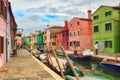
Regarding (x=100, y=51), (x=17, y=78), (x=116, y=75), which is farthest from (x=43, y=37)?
(x=17, y=78)

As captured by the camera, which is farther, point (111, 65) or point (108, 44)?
point (108, 44)

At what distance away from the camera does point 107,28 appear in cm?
3869

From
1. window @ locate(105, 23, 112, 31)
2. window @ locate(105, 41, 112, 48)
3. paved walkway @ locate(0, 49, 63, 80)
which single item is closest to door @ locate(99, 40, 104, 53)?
window @ locate(105, 41, 112, 48)

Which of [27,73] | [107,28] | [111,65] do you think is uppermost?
[107,28]

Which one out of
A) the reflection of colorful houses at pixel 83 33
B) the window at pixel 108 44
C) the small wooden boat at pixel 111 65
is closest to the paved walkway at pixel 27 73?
the small wooden boat at pixel 111 65

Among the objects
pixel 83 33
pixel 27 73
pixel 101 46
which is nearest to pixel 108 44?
pixel 101 46

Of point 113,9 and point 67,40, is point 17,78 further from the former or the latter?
point 67,40

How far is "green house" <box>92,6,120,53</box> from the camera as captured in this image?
36406mm

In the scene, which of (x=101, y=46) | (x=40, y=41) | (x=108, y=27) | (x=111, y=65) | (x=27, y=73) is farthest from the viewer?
(x=40, y=41)

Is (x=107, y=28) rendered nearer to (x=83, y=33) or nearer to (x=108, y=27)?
(x=108, y=27)

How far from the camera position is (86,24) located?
51.1m

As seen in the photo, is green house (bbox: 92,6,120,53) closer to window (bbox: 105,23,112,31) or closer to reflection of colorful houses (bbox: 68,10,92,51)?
window (bbox: 105,23,112,31)

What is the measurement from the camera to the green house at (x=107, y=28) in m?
36.4

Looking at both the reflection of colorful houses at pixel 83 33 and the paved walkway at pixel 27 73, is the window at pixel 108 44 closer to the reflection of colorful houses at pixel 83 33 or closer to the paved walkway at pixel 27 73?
the reflection of colorful houses at pixel 83 33
